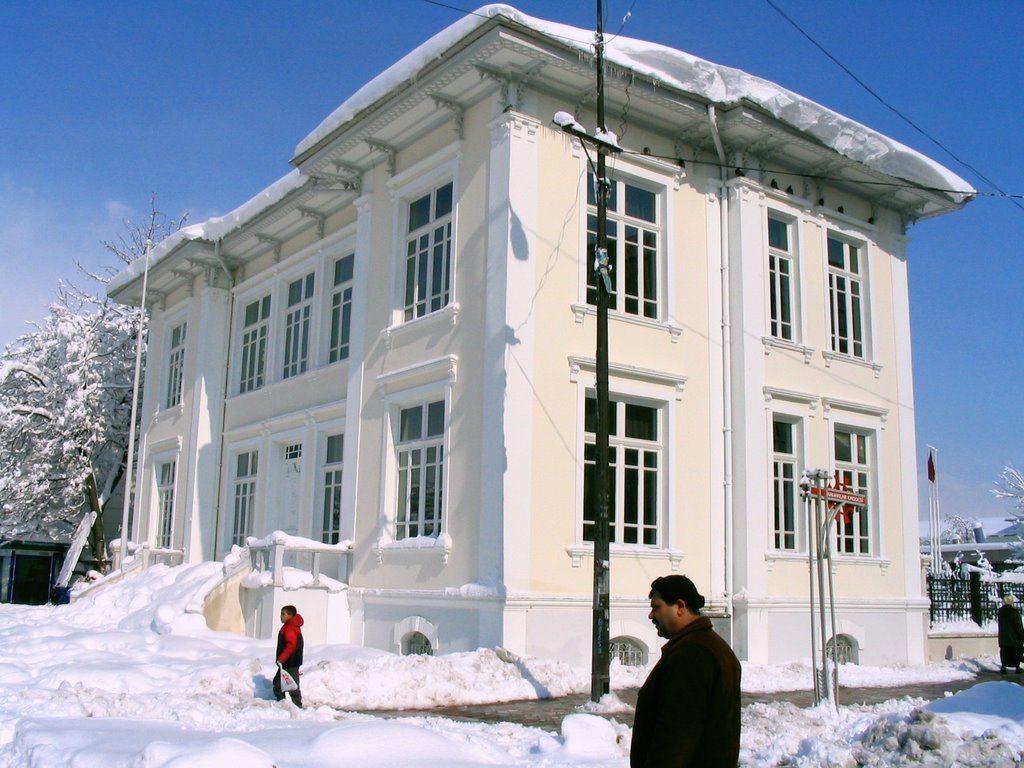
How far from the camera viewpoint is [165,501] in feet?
95.5

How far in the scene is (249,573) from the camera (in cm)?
1920

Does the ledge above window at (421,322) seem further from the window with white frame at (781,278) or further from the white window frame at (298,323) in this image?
the window with white frame at (781,278)

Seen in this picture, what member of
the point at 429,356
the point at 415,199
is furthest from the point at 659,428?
the point at 415,199

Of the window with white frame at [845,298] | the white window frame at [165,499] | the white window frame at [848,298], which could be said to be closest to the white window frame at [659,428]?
the white window frame at [848,298]

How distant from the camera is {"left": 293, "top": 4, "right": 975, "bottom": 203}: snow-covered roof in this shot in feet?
53.8

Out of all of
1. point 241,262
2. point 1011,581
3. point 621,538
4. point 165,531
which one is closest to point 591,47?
point 621,538

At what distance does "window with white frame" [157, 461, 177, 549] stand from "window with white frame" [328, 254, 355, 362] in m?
8.59

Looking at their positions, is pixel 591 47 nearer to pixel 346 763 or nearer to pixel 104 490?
pixel 346 763

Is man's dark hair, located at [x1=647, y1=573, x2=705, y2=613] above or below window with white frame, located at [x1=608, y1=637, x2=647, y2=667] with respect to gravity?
above

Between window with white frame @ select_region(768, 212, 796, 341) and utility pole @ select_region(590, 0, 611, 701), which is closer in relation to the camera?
utility pole @ select_region(590, 0, 611, 701)

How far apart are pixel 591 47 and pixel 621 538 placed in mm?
7788

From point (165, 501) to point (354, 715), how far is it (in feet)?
61.3

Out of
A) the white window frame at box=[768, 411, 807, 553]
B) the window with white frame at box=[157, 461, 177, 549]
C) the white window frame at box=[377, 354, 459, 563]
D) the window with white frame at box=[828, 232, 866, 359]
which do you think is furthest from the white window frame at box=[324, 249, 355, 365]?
the window with white frame at box=[828, 232, 866, 359]

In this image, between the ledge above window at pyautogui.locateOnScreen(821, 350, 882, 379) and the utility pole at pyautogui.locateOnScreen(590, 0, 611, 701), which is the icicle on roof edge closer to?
the utility pole at pyautogui.locateOnScreen(590, 0, 611, 701)
